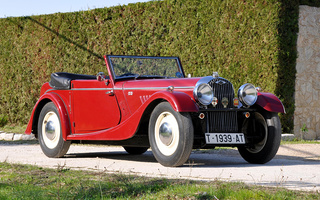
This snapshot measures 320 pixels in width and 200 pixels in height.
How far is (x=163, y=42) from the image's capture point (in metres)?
13.4

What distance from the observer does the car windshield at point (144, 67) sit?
8.24 metres

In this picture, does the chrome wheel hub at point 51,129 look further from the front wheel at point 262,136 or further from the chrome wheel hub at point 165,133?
the front wheel at point 262,136

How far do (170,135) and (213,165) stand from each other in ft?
2.96

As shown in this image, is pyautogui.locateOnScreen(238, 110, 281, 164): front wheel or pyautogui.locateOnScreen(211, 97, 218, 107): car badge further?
pyautogui.locateOnScreen(238, 110, 281, 164): front wheel

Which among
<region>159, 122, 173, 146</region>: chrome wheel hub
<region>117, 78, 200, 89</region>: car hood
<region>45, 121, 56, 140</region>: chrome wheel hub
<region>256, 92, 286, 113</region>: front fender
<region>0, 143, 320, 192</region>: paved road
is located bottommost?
<region>0, 143, 320, 192</region>: paved road

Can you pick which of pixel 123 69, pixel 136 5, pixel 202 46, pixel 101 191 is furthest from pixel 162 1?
pixel 101 191

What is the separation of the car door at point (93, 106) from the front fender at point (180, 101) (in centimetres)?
136

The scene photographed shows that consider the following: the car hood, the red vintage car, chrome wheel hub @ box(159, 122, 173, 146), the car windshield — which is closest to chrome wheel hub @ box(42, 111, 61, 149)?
the red vintage car

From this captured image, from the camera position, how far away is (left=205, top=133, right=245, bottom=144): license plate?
6703 millimetres

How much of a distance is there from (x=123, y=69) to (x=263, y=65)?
4.50 m

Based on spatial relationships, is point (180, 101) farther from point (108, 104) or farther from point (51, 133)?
point (51, 133)

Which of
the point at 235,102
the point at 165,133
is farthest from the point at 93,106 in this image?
the point at 235,102

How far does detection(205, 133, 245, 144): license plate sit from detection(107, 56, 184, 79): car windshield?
193 centimetres

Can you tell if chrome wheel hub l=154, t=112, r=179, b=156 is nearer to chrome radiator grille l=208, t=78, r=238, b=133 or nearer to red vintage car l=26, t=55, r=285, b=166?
red vintage car l=26, t=55, r=285, b=166
